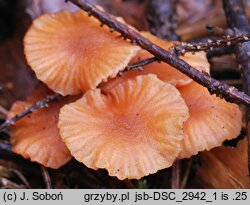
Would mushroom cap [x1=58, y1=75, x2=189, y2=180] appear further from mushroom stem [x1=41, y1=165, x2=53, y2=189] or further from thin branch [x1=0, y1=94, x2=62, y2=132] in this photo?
mushroom stem [x1=41, y1=165, x2=53, y2=189]

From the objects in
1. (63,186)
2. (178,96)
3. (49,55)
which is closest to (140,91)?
(178,96)

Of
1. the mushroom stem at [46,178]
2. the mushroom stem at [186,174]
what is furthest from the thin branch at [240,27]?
the mushroom stem at [46,178]

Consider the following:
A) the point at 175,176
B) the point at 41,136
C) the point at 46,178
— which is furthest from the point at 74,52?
the point at 175,176

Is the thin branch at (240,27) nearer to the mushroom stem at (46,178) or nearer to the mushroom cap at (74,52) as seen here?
the mushroom cap at (74,52)

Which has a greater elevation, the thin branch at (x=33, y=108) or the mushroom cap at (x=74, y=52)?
the mushroom cap at (x=74, y=52)

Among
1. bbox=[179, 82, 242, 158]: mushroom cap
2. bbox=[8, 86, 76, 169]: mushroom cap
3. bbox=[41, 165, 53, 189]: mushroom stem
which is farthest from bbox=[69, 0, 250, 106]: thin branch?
bbox=[41, 165, 53, 189]: mushroom stem

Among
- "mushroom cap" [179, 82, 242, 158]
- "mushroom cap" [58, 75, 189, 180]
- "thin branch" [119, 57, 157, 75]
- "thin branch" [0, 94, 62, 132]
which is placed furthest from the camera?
"thin branch" [0, 94, 62, 132]

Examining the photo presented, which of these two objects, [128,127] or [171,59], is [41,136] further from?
[171,59]
